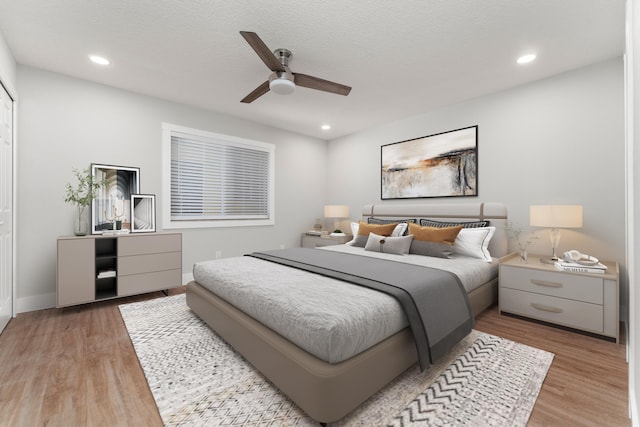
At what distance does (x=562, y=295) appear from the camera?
2.46 metres

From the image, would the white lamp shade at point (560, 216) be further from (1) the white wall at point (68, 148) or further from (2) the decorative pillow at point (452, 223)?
(1) the white wall at point (68, 148)

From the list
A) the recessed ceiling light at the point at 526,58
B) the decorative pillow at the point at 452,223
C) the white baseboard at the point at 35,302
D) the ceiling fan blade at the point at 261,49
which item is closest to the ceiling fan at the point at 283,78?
the ceiling fan blade at the point at 261,49

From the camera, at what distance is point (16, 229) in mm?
2842

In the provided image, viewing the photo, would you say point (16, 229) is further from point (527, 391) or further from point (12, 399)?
point (527, 391)

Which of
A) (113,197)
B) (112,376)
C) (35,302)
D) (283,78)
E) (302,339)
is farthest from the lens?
(113,197)

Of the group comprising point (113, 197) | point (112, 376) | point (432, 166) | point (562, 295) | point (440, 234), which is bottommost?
point (112, 376)

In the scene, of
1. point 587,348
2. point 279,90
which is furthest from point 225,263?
point 587,348

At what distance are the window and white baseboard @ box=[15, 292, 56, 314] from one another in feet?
4.62

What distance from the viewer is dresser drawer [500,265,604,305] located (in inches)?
91.4

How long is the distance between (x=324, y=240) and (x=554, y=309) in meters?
3.12

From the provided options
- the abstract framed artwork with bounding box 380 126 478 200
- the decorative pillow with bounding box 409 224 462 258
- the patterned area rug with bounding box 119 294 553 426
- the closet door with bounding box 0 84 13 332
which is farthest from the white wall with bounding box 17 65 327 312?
the decorative pillow with bounding box 409 224 462 258

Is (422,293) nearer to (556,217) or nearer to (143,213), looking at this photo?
(556,217)

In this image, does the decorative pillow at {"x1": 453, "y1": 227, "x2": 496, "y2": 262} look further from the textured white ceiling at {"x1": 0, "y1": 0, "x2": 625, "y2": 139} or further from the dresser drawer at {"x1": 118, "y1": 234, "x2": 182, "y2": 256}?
the dresser drawer at {"x1": 118, "y1": 234, "x2": 182, "y2": 256}

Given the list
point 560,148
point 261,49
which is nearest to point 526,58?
point 560,148
